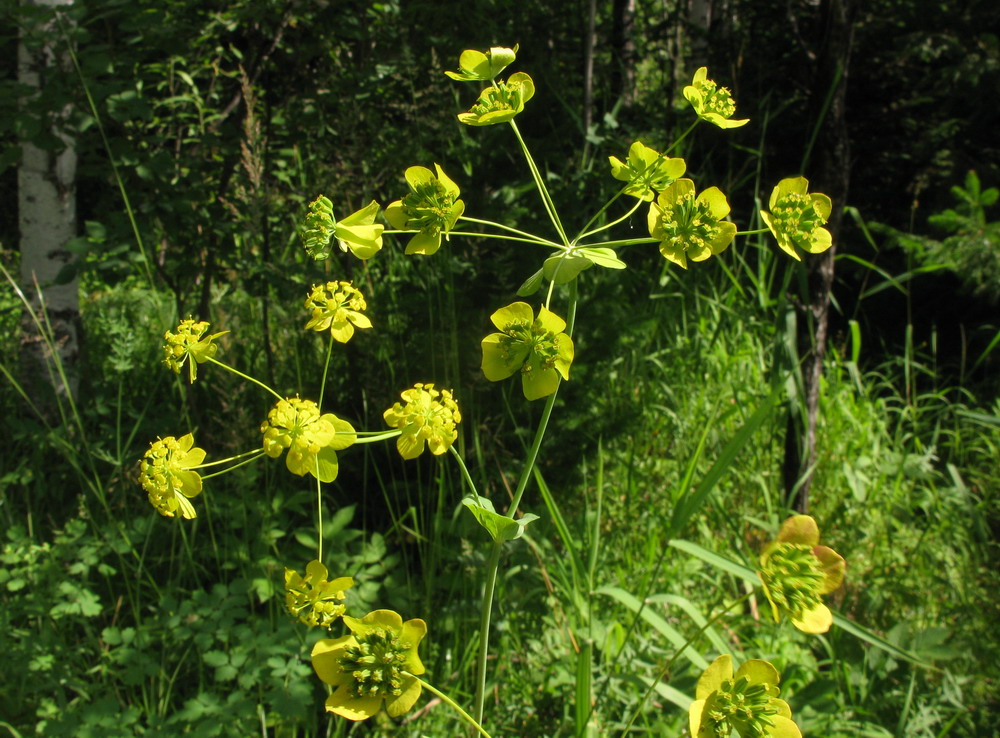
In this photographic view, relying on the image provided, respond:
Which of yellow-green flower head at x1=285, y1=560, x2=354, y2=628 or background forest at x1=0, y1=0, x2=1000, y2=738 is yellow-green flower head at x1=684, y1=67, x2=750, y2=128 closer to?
background forest at x1=0, y1=0, x2=1000, y2=738

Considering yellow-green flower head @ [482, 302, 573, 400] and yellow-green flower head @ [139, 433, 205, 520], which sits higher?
yellow-green flower head @ [482, 302, 573, 400]

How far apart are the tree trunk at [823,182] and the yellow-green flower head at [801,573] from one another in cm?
137

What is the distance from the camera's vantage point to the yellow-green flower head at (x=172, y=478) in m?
0.88

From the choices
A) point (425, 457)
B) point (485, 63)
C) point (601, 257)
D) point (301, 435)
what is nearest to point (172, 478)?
point (301, 435)

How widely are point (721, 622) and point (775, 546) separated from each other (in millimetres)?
1285

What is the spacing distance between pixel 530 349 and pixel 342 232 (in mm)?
320

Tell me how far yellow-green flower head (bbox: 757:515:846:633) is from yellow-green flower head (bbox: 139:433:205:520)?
2.31 feet

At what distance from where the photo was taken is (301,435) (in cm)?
86

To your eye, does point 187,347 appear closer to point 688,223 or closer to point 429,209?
point 429,209

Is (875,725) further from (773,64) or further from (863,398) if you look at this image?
(773,64)

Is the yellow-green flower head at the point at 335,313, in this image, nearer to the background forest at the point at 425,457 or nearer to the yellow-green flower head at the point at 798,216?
the yellow-green flower head at the point at 798,216

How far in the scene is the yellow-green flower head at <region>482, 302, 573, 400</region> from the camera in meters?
0.85

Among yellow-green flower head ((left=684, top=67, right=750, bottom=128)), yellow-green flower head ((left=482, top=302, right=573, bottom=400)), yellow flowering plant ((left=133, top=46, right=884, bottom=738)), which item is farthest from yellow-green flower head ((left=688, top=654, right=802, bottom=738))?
yellow-green flower head ((left=684, top=67, right=750, bottom=128))

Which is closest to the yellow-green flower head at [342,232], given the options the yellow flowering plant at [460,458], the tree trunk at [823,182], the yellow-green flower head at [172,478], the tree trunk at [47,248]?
the yellow flowering plant at [460,458]
